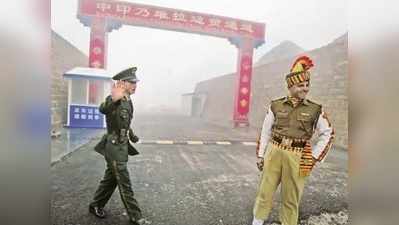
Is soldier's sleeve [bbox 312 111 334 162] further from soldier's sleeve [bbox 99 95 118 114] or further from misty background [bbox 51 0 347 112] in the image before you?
soldier's sleeve [bbox 99 95 118 114]

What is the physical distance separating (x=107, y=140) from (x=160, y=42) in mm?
543

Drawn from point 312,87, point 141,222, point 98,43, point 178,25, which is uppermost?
point 178,25

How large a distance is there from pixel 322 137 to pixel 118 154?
93 cm

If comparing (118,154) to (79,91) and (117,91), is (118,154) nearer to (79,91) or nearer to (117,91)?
(117,91)

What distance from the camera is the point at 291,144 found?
1.33 metres

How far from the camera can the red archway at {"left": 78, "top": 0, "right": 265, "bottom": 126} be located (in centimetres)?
143

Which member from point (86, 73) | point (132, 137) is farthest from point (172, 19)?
point (132, 137)

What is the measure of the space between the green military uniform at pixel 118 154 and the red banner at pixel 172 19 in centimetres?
31

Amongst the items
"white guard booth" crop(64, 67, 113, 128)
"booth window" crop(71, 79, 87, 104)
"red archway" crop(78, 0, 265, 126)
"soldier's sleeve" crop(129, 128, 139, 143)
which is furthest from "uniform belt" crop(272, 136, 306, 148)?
"booth window" crop(71, 79, 87, 104)

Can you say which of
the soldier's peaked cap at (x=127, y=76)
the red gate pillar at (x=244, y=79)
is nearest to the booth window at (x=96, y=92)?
the soldier's peaked cap at (x=127, y=76)

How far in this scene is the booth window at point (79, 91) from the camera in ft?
4.74

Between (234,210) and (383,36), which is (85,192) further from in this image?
(383,36)

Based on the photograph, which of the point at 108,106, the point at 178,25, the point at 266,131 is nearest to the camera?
the point at 108,106

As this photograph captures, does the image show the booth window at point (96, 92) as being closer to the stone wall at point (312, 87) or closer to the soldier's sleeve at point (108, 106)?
the soldier's sleeve at point (108, 106)
